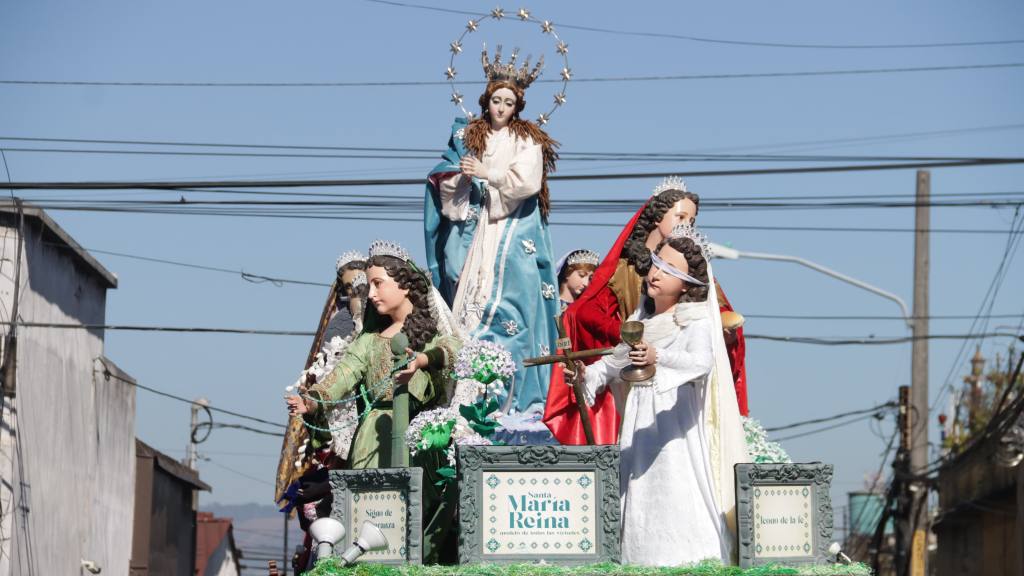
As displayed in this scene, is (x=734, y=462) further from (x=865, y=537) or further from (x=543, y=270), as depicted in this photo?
(x=865, y=537)

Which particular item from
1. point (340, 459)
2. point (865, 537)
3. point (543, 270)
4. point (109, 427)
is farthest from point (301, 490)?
point (865, 537)

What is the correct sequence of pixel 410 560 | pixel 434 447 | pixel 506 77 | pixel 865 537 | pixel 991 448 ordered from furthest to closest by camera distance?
pixel 865 537 → pixel 991 448 → pixel 506 77 → pixel 434 447 → pixel 410 560

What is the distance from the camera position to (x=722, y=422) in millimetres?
11664

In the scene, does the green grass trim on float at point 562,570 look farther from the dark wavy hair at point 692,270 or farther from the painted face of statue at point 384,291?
the painted face of statue at point 384,291

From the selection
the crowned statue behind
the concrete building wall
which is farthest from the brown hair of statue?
the concrete building wall

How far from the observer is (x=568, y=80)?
596 inches

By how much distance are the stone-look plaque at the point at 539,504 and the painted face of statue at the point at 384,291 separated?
8.03 ft

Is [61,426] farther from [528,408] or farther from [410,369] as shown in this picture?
[410,369]

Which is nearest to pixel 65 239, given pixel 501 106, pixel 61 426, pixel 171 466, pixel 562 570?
pixel 61 426

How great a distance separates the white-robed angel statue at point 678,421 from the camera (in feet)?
36.6

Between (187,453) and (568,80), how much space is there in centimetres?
3857

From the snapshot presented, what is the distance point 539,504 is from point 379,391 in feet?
8.26

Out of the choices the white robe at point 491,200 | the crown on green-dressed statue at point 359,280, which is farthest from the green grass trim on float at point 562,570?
the crown on green-dressed statue at point 359,280

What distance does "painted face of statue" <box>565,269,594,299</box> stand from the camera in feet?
52.0
